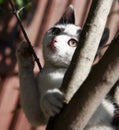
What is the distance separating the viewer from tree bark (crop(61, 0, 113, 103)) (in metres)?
1.05

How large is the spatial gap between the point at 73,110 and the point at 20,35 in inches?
47.7

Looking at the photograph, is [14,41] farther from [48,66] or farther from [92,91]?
[92,91]

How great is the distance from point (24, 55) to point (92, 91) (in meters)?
0.62

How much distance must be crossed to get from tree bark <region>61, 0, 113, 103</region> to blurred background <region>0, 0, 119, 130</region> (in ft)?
3.27

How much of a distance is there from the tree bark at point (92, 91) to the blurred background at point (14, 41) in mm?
1085

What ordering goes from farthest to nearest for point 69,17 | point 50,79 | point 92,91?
point 69,17 → point 50,79 → point 92,91

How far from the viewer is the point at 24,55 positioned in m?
1.52

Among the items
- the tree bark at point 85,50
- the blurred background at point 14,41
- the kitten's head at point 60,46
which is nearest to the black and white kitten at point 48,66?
the kitten's head at point 60,46

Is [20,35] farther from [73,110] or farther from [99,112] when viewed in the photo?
[73,110]

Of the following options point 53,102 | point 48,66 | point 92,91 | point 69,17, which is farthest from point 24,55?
point 92,91

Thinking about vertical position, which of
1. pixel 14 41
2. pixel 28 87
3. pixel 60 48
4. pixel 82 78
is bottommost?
pixel 14 41

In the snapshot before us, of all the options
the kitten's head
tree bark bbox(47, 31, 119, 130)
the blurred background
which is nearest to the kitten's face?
the kitten's head

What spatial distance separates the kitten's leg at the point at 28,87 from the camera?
1.49m

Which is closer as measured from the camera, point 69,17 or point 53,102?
point 53,102
